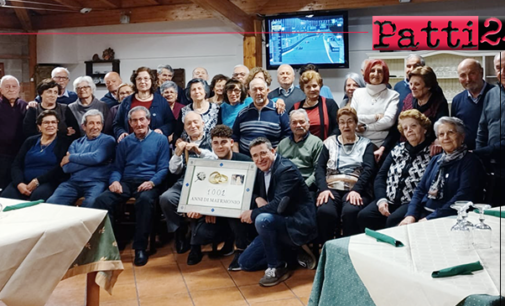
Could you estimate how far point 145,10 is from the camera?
329 inches

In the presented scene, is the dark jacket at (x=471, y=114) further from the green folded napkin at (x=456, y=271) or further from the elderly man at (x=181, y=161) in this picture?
the green folded napkin at (x=456, y=271)

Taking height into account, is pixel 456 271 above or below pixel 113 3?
below

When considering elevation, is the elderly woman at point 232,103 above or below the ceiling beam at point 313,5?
below

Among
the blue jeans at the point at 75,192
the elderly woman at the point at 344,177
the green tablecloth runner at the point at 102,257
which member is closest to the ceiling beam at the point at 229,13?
the blue jeans at the point at 75,192

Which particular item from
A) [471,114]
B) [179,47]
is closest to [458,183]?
[471,114]

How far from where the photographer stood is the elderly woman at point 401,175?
3389mm

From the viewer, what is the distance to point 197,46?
8.41 metres

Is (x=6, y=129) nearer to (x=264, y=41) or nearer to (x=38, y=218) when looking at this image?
(x=38, y=218)

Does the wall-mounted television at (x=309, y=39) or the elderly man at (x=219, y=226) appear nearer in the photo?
the elderly man at (x=219, y=226)

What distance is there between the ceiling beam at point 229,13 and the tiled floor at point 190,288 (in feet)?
12.0

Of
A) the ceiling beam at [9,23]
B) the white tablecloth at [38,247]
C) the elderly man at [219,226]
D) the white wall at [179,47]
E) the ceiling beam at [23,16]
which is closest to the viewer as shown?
the white tablecloth at [38,247]

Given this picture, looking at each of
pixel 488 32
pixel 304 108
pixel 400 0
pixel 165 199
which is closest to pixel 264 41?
pixel 400 0

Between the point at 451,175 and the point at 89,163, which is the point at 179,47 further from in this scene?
the point at 451,175

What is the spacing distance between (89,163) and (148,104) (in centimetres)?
67
